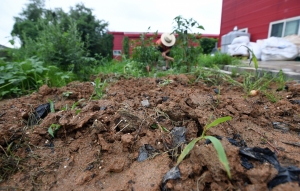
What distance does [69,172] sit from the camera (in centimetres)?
83

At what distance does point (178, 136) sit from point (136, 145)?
240mm

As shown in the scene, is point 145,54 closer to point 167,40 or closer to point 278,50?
point 167,40

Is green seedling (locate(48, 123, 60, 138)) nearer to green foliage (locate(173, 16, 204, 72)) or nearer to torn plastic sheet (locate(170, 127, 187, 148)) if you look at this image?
torn plastic sheet (locate(170, 127, 187, 148))

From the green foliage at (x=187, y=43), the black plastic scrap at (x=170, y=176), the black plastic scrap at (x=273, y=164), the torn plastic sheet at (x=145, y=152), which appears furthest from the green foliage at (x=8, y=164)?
the green foliage at (x=187, y=43)

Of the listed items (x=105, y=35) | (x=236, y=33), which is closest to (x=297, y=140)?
(x=236, y=33)

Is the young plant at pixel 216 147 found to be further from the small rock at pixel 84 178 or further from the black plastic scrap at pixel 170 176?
the small rock at pixel 84 178

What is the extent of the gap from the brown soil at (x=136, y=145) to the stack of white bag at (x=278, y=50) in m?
4.52

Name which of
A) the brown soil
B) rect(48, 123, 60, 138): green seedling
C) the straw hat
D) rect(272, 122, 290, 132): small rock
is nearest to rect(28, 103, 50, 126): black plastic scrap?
the brown soil

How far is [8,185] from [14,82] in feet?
6.19

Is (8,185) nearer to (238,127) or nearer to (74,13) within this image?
(238,127)

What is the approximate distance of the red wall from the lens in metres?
6.03

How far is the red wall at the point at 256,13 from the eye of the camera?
603cm

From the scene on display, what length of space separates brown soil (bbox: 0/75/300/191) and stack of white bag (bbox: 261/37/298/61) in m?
4.52

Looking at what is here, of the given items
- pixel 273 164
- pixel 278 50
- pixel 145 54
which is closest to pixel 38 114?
pixel 273 164
